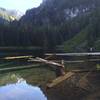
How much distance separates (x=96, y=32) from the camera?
178375 mm

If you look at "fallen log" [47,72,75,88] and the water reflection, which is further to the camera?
the water reflection

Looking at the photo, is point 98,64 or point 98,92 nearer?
point 98,92

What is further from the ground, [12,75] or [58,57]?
[58,57]

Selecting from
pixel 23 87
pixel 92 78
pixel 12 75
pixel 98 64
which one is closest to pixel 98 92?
pixel 92 78

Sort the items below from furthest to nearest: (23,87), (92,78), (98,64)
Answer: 1. (23,87)
2. (98,64)
3. (92,78)

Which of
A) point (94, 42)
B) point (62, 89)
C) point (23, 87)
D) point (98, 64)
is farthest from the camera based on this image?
point (94, 42)

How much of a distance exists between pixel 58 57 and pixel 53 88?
11468 millimetres

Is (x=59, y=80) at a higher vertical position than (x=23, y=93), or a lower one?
higher

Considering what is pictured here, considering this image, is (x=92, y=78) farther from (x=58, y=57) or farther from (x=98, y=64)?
Result: (x=58, y=57)

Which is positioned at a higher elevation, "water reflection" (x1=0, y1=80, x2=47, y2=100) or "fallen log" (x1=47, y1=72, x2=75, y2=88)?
"fallen log" (x1=47, y1=72, x2=75, y2=88)

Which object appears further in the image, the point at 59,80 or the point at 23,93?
the point at 23,93

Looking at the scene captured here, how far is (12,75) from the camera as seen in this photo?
33.8m

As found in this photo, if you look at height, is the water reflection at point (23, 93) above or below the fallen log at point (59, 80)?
below

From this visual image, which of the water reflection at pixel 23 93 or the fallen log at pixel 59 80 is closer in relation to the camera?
the fallen log at pixel 59 80
